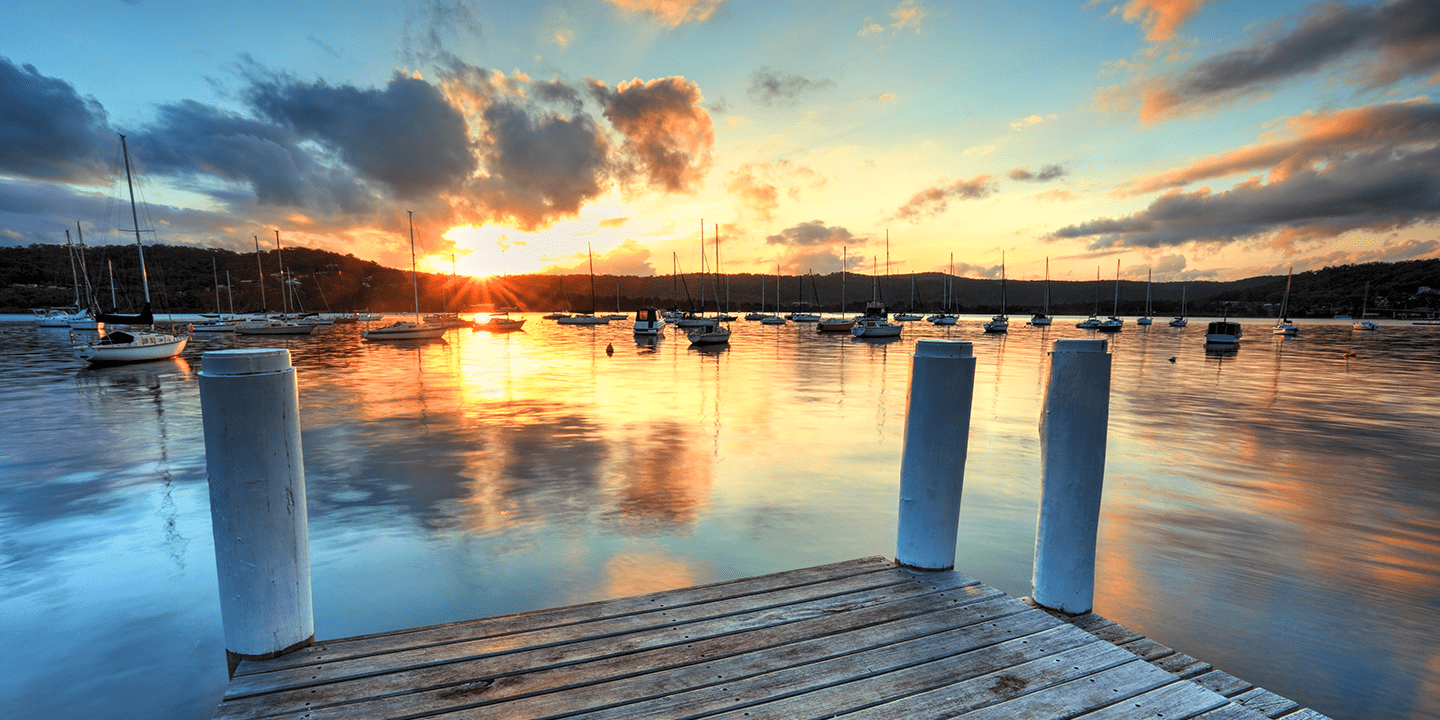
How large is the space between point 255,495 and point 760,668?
2.72 meters

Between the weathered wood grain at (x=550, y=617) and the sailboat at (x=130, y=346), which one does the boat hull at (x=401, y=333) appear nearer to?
the sailboat at (x=130, y=346)

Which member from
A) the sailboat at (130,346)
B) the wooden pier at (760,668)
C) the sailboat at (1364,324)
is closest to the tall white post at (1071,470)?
the wooden pier at (760,668)

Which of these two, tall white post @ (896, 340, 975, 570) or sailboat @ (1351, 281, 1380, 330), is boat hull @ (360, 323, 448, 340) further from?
sailboat @ (1351, 281, 1380, 330)

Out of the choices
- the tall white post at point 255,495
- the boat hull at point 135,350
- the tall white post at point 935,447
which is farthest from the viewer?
the boat hull at point 135,350

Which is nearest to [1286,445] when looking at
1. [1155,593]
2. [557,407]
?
[1155,593]

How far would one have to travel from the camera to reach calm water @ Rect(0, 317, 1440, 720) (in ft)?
18.9

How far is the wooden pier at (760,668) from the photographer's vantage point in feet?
8.98

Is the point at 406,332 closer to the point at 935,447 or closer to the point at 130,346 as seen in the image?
the point at 130,346

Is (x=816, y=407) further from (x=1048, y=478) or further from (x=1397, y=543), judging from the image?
(x=1048, y=478)

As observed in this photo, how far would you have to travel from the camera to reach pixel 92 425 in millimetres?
15969

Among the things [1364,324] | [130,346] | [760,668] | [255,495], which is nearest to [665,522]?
[760,668]

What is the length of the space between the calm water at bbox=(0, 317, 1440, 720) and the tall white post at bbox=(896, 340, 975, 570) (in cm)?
359

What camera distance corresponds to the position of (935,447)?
4016 mm

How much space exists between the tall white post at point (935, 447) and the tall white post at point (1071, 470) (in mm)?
519
